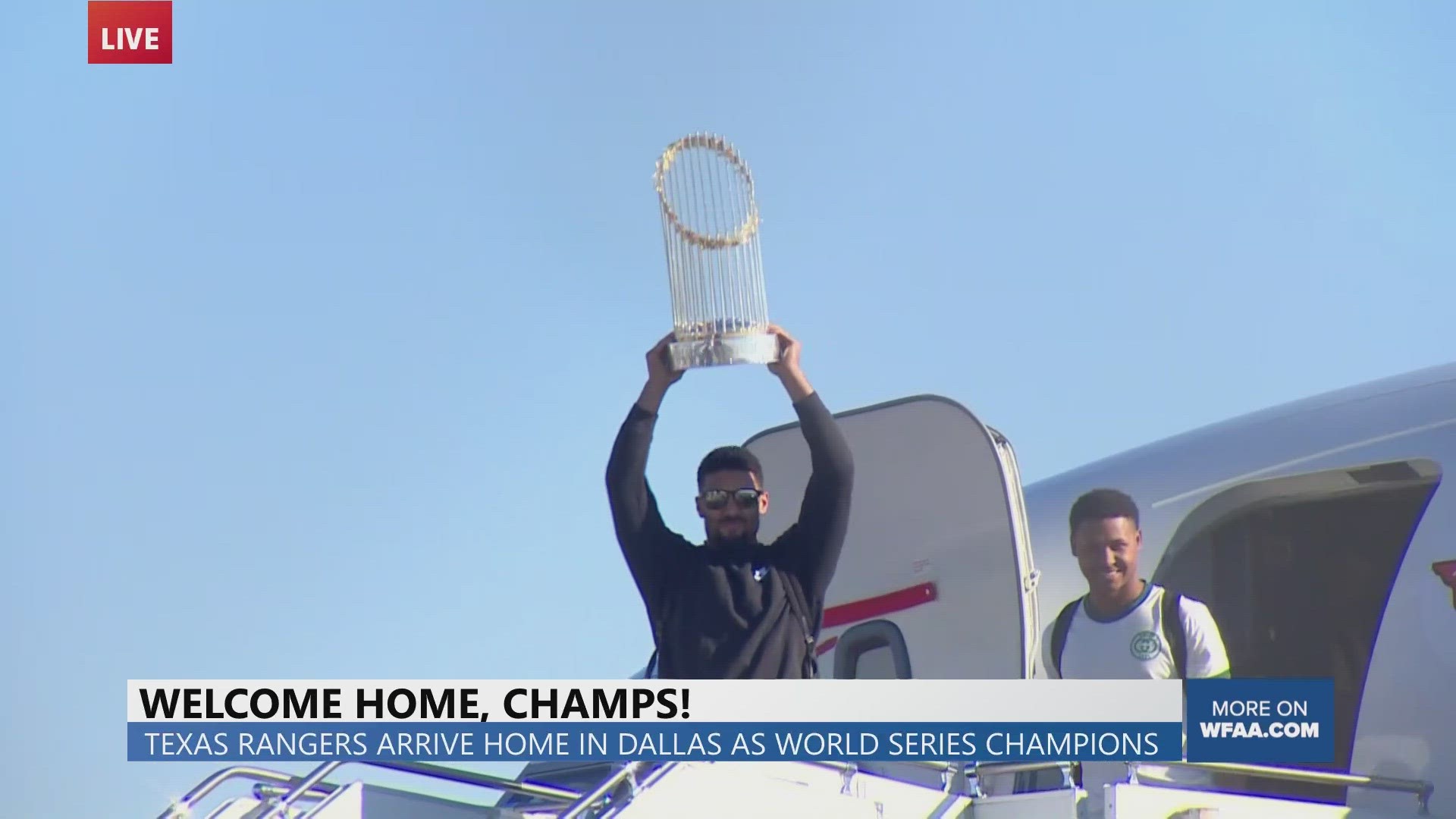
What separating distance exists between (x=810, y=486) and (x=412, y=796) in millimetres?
1133

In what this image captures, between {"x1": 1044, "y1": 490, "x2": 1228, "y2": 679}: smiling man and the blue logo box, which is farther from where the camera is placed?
the blue logo box

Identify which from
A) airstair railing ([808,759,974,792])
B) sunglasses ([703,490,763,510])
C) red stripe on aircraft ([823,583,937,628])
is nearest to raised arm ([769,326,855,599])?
sunglasses ([703,490,763,510])

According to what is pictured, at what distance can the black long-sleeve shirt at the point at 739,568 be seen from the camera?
401 centimetres

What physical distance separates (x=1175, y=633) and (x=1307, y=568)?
709mm

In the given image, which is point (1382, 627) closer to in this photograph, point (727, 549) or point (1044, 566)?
point (1044, 566)

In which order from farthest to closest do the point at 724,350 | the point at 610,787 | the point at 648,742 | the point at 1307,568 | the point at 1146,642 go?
the point at 1307,568 → the point at 648,742 → the point at 1146,642 → the point at 724,350 → the point at 610,787

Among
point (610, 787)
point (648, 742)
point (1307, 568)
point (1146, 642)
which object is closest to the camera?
point (610, 787)

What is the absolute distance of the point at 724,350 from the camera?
3955 millimetres

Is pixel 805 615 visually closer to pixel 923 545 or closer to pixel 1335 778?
pixel 923 545

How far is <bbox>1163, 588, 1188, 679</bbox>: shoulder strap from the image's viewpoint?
14.2 ft

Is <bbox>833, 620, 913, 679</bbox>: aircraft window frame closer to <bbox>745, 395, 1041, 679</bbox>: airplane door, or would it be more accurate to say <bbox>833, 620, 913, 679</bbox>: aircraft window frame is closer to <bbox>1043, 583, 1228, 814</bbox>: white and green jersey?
<bbox>745, 395, 1041, 679</bbox>: airplane door

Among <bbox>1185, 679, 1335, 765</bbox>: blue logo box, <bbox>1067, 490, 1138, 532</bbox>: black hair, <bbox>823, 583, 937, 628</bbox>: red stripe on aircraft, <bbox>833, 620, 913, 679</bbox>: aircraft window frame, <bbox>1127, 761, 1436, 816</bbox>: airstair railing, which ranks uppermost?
<bbox>1067, 490, 1138, 532</bbox>: black hair

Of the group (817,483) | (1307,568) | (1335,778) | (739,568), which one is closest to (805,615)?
(739,568)

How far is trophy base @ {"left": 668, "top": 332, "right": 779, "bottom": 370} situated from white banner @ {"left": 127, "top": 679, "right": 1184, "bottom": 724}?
29.6 inches
